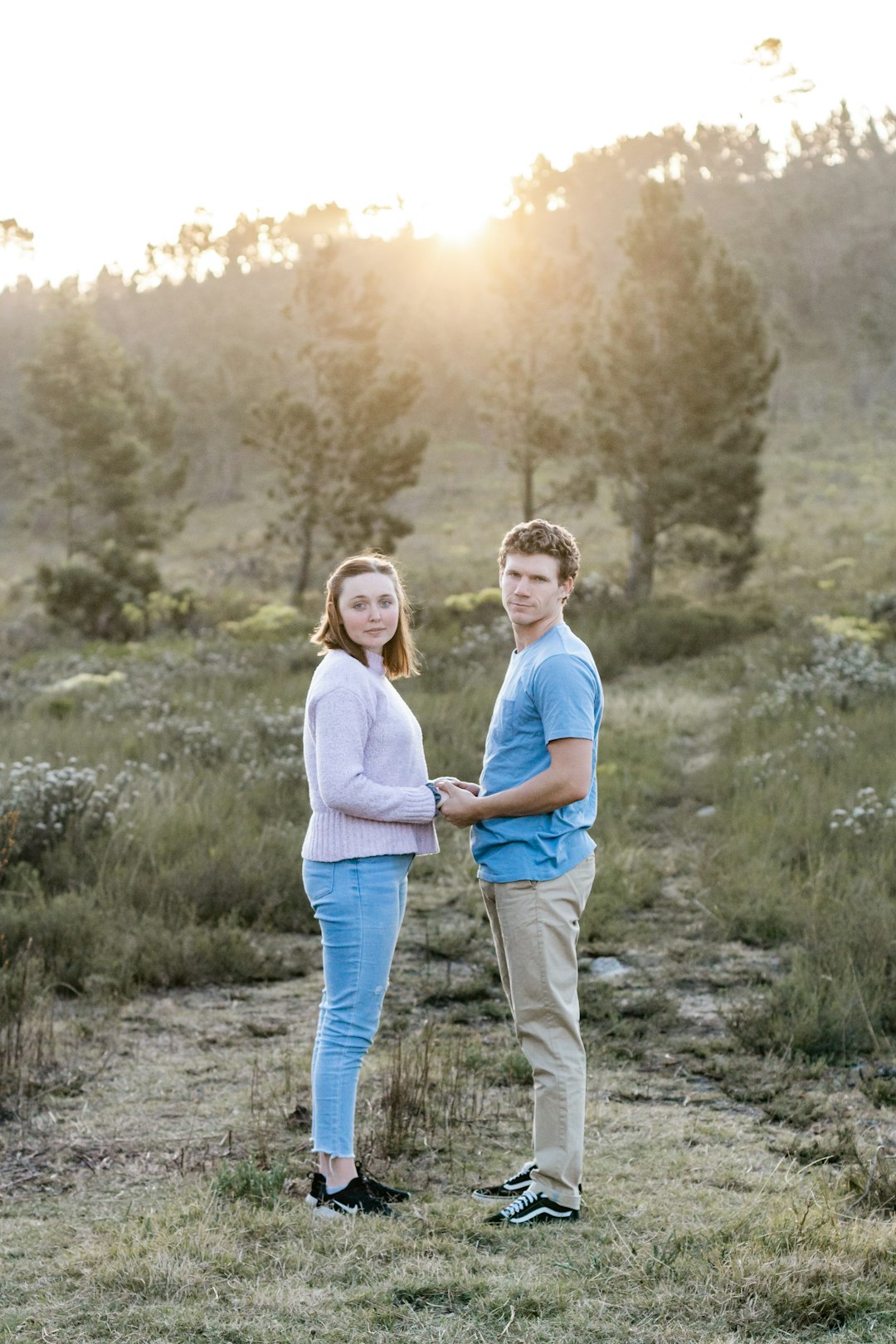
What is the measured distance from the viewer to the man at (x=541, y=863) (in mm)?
3365

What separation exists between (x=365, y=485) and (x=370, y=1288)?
21749mm

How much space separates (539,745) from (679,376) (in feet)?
56.0

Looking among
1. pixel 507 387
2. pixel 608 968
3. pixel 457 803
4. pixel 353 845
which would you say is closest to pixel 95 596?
pixel 507 387

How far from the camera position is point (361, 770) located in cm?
340

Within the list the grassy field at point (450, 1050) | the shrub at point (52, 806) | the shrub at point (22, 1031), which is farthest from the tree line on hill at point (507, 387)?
the shrub at point (22, 1031)

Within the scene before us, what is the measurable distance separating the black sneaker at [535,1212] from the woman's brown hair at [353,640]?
153 centimetres

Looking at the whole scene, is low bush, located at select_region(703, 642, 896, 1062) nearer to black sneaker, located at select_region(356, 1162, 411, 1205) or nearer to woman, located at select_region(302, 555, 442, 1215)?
black sneaker, located at select_region(356, 1162, 411, 1205)

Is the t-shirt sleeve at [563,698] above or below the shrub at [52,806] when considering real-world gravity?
above

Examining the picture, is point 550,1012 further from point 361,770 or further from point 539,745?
point 361,770

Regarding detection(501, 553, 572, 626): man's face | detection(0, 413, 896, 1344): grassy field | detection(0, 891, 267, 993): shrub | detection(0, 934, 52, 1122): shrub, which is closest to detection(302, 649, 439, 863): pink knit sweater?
detection(501, 553, 572, 626): man's face

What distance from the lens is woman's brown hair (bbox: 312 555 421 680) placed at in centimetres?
358

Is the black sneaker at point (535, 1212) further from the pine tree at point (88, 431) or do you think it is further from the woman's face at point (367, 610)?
the pine tree at point (88, 431)

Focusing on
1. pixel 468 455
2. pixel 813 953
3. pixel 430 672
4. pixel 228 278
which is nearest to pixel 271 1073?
pixel 813 953

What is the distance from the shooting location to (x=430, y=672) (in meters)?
14.2
